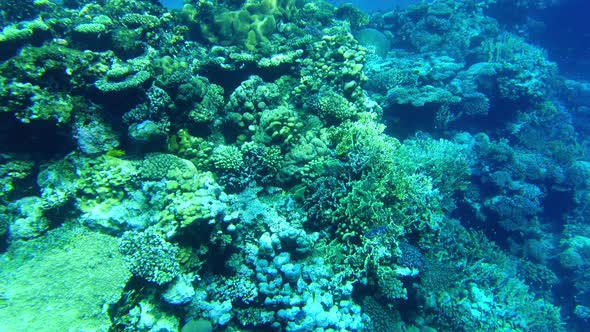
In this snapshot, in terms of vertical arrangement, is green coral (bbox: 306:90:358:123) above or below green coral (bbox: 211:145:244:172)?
above

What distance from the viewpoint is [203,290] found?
424 cm

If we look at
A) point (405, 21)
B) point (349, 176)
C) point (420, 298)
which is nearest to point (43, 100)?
point (349, 176)

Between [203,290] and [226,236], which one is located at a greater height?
[226,236]

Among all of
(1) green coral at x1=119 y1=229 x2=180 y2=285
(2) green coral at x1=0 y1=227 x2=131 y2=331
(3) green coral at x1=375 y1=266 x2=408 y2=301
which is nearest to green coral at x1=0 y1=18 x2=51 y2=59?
(2) green coral at x1=0 y1=227 x2=131 y2=331

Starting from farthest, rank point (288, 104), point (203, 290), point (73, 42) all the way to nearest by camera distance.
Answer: point (288, 104), point (73, 42), point (203, 290)

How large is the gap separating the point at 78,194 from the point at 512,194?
12851 millimetres

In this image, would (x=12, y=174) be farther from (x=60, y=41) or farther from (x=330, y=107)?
(x=330, y=107)

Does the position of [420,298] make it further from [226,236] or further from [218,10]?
[218,10]

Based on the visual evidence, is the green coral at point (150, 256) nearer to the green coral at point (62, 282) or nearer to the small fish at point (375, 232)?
the green coral at point (62, 282)

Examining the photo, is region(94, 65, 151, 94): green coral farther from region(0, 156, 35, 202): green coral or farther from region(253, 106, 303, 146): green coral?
region(253, 106, 303, 146): green coral

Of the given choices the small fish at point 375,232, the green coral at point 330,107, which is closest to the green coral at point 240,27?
the green coral at point 330,107

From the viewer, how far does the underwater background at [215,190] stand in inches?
154

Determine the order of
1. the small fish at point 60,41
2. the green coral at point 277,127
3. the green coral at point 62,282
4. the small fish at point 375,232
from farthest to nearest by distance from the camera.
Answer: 1. the small fish at point 60,41
2. the green coral at point 277,127
3. the small fish at point 375,232
4. the green coral at point 62,282

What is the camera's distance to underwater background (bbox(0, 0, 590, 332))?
3924 millimetres
